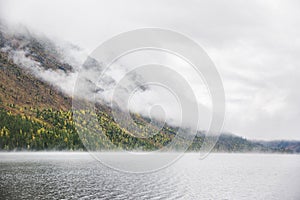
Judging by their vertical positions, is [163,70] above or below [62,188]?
above

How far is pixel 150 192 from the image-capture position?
89.6 m

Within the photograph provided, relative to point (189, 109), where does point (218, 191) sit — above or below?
below

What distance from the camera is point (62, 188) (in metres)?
89.4

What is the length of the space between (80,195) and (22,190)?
49.7 feet

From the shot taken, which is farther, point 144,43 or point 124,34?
point 144,43

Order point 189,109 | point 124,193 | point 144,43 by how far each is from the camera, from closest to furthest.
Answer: point 144,43 → point 124,193 → point 189,109

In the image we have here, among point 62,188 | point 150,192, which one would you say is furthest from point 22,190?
point 150,192

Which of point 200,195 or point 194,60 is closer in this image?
point 194,60

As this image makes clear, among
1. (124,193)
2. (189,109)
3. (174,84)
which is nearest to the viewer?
(124,193)

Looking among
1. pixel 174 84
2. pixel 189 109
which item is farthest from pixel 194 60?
pixel 189 109

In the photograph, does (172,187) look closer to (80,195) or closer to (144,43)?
(80,195)

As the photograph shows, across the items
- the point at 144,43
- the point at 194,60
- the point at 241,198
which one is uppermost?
the point at 144,43

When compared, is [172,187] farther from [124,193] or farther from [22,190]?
[22,190]

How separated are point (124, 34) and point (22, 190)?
4649cm
